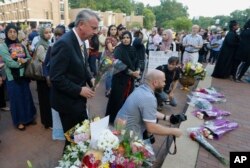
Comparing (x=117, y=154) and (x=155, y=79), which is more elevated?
(x=155, y=79)

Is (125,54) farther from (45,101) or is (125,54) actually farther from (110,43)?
(110,43)

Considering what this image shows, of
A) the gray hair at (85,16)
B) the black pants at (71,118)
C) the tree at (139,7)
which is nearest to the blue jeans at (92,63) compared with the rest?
the black pants at (71,118)

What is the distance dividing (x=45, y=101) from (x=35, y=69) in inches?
27.1

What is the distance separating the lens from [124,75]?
4.38 metres

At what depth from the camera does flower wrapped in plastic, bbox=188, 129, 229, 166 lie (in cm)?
353

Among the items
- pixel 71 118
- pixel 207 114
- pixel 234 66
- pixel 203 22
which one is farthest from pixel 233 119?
pixel 203 22

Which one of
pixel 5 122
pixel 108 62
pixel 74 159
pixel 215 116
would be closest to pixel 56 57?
pixel 108 62

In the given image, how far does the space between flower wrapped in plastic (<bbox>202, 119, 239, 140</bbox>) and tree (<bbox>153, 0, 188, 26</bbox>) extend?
104m

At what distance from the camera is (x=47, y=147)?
381cm

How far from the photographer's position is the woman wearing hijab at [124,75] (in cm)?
430

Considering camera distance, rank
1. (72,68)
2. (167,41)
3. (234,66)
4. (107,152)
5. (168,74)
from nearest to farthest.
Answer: (107,152) → (72,68) → (168,74) → (167,41) → (234,66)

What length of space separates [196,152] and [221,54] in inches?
233

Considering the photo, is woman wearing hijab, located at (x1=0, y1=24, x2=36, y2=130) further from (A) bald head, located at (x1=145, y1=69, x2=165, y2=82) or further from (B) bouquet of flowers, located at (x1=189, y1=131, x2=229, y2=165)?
(B) bouquet of flowers, located at (x1=189, y1=131, x2=229, y2=165)

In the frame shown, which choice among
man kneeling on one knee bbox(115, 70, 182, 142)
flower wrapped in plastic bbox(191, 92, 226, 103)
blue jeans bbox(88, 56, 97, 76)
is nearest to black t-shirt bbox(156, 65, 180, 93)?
flower wrapped in plastic bbox(191, 92, 226, 103)
